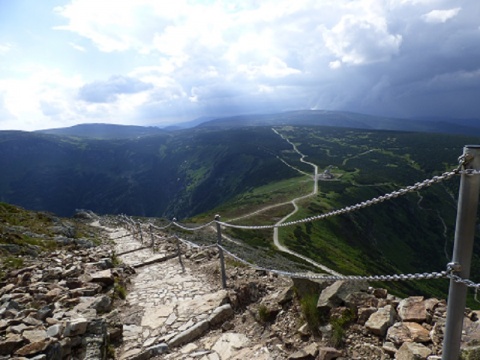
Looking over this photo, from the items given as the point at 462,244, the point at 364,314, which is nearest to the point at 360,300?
the point at 364,314

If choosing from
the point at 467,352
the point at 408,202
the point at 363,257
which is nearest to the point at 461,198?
the point at 467,352

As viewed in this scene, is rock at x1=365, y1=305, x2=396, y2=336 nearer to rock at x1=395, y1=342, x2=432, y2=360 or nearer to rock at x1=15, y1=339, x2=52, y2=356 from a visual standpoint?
rock at x1=395, y1=342, x2=432, y2=360

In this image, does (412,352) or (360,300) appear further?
(360,300)

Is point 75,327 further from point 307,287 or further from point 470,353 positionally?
point 470,353

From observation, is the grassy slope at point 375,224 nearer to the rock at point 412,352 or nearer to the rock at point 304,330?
the rock at point 304,330

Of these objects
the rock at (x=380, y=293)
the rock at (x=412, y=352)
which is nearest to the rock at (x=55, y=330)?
the rock at (x=412, y=352)
